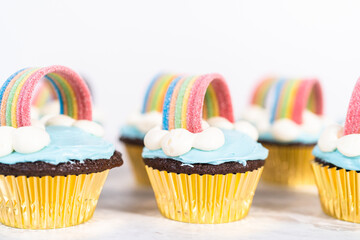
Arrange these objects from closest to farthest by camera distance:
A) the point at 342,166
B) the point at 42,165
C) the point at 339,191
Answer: the point at 42,165 → the point at 342,166 → the point at 339,191

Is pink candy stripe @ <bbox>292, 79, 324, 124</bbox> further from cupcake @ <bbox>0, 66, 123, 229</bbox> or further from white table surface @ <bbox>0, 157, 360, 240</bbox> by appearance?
cupcake @ <bbox>0, 66, 123, 229</bbox>

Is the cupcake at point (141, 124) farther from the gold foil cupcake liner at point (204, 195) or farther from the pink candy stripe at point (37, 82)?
the gold foil cupcake liner at point (204, 195)

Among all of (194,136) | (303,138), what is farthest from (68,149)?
(303,138)

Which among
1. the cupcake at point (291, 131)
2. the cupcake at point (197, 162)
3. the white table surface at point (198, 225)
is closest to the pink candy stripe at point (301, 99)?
the cupcake at point (291, 131)

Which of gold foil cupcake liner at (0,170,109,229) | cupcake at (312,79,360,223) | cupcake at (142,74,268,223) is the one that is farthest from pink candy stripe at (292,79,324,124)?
gold foil cupcake liner at (0,170,109,229)

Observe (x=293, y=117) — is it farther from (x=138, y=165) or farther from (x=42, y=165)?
(x=42, y=165)

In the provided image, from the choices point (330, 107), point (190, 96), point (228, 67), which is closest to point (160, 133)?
point (190, 96)
